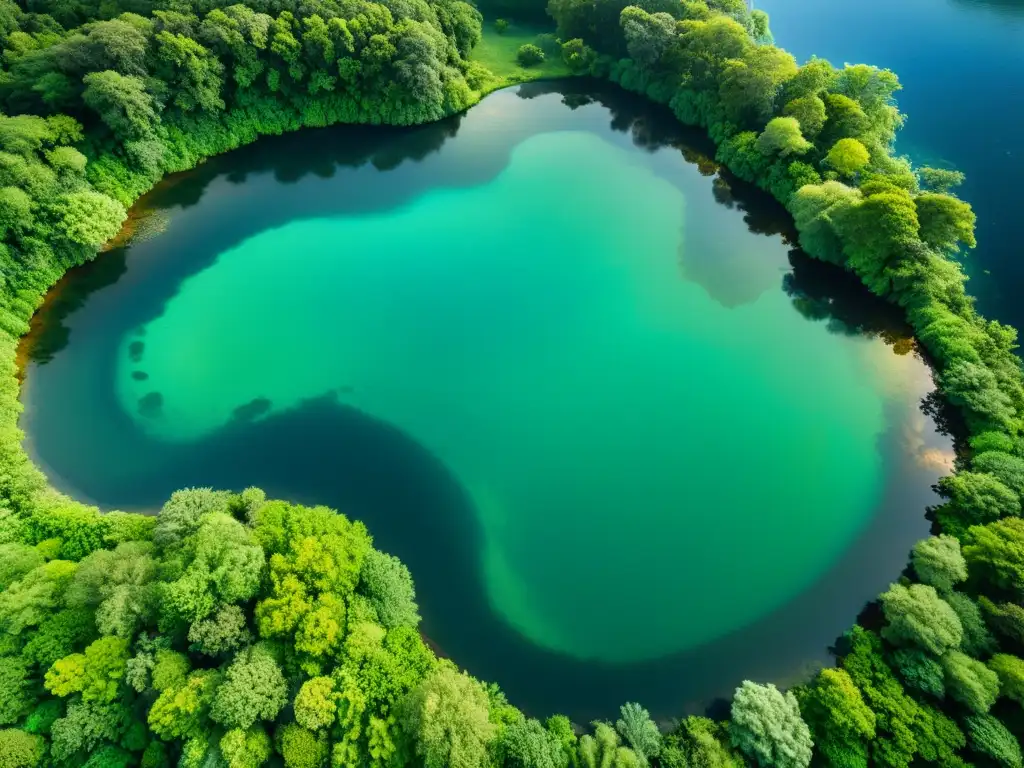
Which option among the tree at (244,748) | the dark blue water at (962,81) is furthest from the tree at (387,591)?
the dark blue water at (962,81)

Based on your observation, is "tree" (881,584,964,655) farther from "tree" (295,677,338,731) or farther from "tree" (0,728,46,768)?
"tree" (0,728,46,768)

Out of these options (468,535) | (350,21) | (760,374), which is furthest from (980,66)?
(468,535)

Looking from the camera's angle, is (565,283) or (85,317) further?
(565,283)

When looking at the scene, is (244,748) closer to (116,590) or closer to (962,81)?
(116,590)

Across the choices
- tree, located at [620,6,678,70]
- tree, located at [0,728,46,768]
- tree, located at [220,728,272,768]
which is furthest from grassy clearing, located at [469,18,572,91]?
tree, located at [0,728,46,768]

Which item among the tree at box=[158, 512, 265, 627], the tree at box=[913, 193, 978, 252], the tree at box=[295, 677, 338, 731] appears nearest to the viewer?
the tree at box=[295, 677, 338, 731]

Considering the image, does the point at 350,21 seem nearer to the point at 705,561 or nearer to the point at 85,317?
the point at 85,317

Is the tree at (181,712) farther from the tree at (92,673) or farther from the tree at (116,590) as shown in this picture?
the tree at (116,590)
